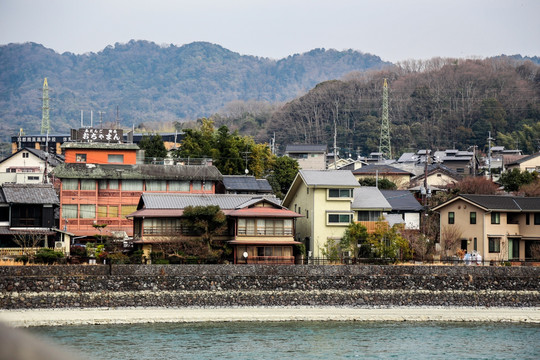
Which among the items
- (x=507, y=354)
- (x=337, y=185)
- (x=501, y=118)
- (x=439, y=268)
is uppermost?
(x=501, y=118)

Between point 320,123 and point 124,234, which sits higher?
point 320,123

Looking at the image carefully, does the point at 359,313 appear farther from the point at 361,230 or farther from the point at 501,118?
the point at 501,118

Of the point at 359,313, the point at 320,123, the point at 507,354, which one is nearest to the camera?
the point at 507,354

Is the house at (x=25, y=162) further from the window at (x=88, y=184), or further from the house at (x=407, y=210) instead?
the house at (x=407, y=210)

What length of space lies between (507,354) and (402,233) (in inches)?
695

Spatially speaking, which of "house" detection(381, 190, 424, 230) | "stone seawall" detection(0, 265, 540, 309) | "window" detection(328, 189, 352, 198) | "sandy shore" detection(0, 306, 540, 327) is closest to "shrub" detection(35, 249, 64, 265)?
"stone seawall" detection(0, 265, 540, 309)

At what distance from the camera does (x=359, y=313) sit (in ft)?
104

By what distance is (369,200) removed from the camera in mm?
41625

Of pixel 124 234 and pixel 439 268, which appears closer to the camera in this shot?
pixel 439 268

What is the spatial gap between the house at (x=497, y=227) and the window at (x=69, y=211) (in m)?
23.2

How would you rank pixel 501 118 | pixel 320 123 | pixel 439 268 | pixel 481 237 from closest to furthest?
pixel 439 268 → pixel 481 237 → pixel 501 118 → pixel 320 123

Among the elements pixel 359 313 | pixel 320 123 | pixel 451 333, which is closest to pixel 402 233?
pixel 359 313

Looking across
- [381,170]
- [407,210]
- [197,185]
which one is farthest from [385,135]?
[197,185]

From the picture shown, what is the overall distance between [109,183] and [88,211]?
235 cm
